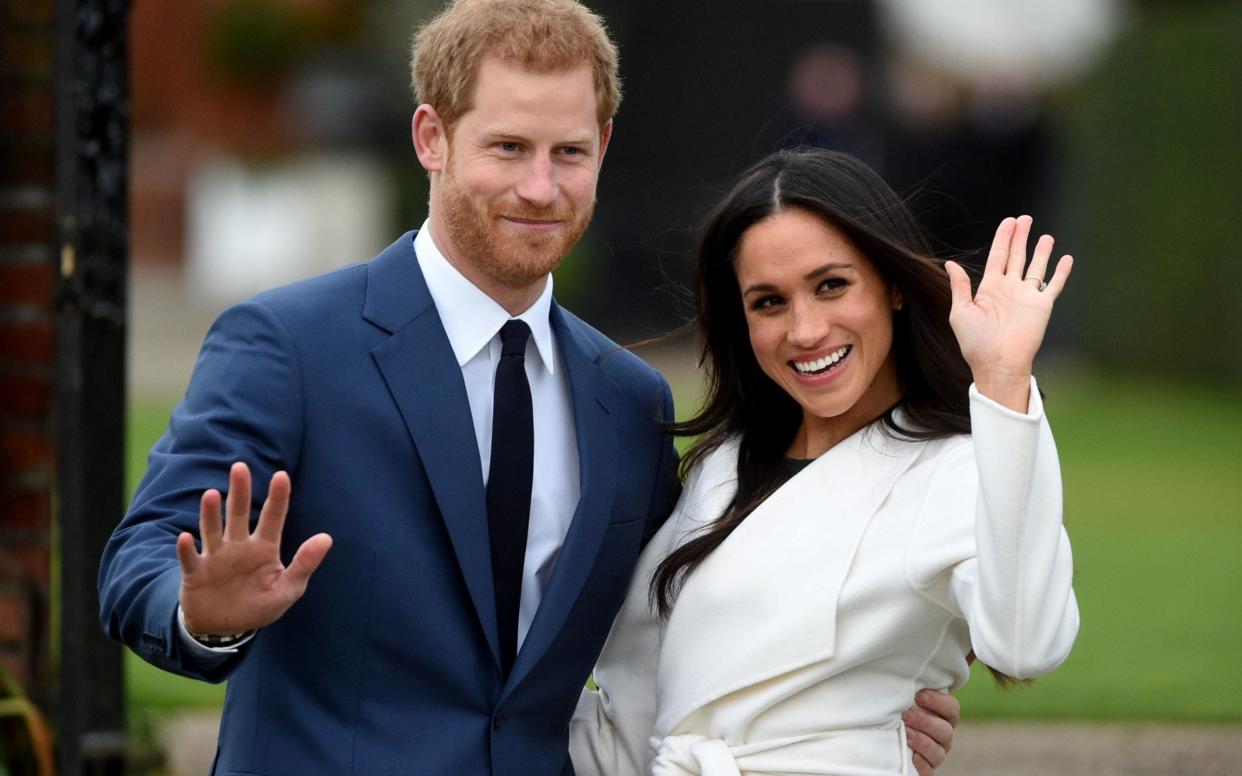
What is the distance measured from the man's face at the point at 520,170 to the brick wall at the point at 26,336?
229 cm

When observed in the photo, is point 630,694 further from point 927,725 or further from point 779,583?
point 927,725

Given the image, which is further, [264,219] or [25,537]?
[264,219]

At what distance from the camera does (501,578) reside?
10.5ft

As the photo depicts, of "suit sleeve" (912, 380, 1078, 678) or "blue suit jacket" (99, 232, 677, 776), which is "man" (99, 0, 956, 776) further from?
"suit sleeve" (912, 380, 1078, 678)

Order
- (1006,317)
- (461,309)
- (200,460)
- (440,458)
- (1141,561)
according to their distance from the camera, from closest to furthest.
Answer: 1. (200,460)
2. (1006,317)
3. (440,458)
4. (461,309)
5. (1141,561)

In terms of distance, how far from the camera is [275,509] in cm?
262

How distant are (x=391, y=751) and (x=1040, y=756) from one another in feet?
A: 11.0

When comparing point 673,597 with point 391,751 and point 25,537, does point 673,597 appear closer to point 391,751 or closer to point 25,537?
point 391,751

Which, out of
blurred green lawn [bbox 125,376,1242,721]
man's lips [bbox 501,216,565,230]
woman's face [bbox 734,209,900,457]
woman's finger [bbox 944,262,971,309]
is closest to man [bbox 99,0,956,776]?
man's lips [bbox 501,216,565,230]

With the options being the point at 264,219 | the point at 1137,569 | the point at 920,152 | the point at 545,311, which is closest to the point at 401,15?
the point at 264,219

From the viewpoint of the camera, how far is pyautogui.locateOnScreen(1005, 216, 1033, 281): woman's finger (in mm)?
3154

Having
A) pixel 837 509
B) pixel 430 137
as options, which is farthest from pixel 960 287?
pixel 430 137

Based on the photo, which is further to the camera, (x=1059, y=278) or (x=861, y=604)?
(x=861, y=604)

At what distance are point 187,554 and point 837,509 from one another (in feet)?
4.12
